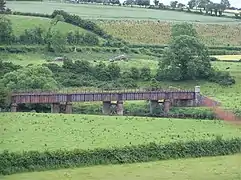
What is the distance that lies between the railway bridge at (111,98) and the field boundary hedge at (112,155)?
22628 mm

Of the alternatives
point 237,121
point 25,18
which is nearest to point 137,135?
point 237,121

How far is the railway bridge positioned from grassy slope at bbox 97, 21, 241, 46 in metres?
54.5

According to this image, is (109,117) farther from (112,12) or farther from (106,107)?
(112,12)

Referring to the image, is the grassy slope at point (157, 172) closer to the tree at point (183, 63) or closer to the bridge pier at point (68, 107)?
the bridge pier at point (68, 107)

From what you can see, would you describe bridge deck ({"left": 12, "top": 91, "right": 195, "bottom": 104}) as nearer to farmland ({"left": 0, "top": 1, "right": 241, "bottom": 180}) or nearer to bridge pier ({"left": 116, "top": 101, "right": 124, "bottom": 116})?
bridge pier ({"left": 116, "top": 101, "right": 124, "bottom": 116})

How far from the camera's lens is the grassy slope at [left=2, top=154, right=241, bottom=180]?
173 ft

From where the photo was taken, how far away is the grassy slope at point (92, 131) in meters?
58.4

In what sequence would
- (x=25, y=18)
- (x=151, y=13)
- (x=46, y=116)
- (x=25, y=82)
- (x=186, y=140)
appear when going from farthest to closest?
1. (x=151, y=13)
2. (x=25, y=18)
3. (x=25, y=82)
4. (x=46, y=116)
5. (x=186, y=140)

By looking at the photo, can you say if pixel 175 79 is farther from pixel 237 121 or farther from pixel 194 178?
pixel 194 178

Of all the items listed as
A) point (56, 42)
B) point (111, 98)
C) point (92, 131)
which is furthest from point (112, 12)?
point (92, 131)

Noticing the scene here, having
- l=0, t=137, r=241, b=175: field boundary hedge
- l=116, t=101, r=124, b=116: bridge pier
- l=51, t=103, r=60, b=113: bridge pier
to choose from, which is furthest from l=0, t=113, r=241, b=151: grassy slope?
l=116, t=101, r=124, b=116: bridge pier

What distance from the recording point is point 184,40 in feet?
348

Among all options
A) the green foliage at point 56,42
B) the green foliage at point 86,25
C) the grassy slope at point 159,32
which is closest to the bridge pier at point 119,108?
the green foliage at point 56,42

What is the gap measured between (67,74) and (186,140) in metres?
41.9
